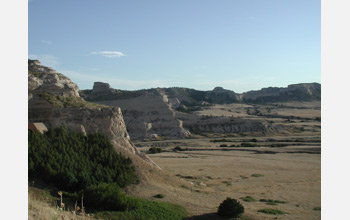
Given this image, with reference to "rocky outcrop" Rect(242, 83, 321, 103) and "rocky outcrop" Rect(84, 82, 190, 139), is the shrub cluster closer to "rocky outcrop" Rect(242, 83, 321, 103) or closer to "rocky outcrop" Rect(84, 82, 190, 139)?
"rocky outcrop" Rect(84, 82, 190, 139)

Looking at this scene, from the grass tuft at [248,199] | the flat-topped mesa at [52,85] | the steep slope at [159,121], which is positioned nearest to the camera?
the grass tuft at [248,199]

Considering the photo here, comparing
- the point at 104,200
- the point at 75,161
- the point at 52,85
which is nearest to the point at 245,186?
the point at 104,200

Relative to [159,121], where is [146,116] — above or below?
above

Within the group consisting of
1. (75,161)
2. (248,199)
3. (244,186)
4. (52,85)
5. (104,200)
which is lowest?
(244,186)

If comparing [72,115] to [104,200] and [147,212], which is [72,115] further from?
[147,212]

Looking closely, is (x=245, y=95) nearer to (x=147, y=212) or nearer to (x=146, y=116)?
(x=146, y=116)

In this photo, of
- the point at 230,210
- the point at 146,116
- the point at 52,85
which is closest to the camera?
the point at 230,210

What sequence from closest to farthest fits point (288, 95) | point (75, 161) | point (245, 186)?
point (75, 161) → point (245, 186) → point (288, 95)

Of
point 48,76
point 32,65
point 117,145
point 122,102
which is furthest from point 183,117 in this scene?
point 117,145

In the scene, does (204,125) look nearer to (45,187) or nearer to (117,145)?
(117,145)

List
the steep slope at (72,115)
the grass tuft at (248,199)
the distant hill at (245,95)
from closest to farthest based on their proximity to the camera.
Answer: the grass tuft at (248,199) < the steep slope at (72,115) < the distant hill at (245,95)

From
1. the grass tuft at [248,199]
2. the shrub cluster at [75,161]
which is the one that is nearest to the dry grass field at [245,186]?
the grass tuft at [248,199]

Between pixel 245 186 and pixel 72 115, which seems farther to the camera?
pixel 245 186

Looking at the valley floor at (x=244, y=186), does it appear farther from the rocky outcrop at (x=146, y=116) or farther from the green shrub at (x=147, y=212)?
the rocky outcrop at (x=146, y=116)
